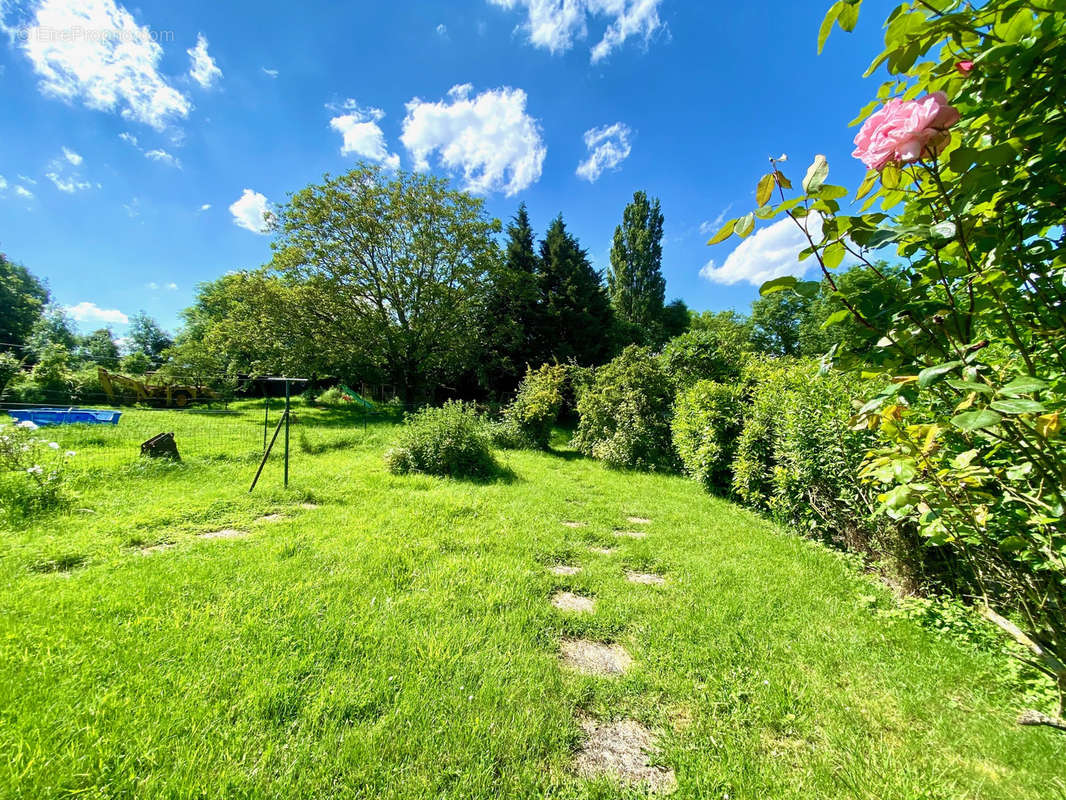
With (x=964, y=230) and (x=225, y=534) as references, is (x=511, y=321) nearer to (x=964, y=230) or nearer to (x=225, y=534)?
(x=225, y=534)

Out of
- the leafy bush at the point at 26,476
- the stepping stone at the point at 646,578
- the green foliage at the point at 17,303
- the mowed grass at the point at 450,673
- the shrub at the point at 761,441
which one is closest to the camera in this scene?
the mowed grass at the point at 450,673

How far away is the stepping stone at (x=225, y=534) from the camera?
373 cm

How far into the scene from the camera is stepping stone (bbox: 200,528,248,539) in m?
3.73

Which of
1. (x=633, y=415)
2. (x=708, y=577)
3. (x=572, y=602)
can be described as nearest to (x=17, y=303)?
(x=633, y=415)

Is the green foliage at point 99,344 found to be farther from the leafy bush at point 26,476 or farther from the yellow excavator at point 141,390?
the leafy bush at point 26,476

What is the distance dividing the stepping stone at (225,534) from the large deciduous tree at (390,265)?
12.0 m

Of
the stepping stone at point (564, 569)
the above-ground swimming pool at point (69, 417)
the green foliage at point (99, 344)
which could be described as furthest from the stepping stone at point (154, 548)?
the green foliage at point (99, 344)

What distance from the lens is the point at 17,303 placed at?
→ 25.2m

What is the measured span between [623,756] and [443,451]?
5.61 meters

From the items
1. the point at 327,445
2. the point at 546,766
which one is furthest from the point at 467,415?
the point at 546,766

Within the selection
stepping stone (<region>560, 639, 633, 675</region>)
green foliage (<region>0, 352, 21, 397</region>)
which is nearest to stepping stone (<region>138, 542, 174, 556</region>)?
stepping stone (<region>560, 639, 633, 675</region>)

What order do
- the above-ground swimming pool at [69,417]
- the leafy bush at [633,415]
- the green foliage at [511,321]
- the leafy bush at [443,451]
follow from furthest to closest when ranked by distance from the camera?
the green foliage at [511,321] → the above-ground swimming pool at [69,417] → the leafy bush at [633,415] → the leafy bush at [443,451]

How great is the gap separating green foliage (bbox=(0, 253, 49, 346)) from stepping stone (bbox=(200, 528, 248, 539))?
35539mm

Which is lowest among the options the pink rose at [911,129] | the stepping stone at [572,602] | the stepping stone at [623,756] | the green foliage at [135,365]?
the stepping stone at [623,756]
